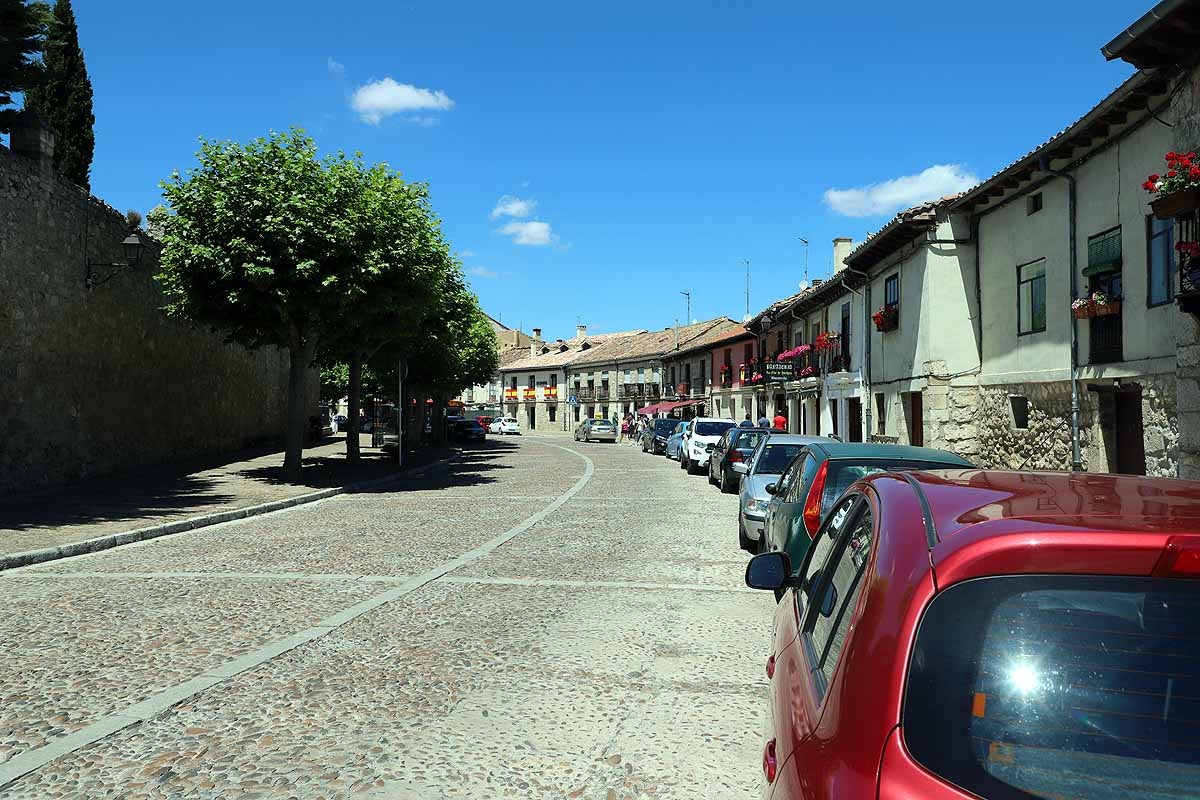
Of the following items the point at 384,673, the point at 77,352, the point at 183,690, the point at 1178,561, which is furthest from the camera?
the point at 77,352

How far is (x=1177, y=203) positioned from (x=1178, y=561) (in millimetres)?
9953

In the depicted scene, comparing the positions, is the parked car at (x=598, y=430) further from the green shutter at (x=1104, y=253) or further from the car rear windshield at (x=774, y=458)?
the car rear windshield at (x=774, y=458)

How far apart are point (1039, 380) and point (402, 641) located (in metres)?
13.4

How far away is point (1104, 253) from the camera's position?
1343 cm

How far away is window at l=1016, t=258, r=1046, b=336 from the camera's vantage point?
15617 mm

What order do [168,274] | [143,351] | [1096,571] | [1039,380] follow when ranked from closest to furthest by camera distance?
[1096,571]
[1039,380]
[168,274]
[143,351]

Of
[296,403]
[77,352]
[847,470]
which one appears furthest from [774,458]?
[77,352]

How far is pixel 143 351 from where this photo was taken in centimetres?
2066

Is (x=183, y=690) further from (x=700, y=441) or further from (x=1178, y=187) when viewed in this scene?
(x=700, y=441)

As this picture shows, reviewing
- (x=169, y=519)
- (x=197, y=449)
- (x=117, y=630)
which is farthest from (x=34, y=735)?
(x=197, y=449)

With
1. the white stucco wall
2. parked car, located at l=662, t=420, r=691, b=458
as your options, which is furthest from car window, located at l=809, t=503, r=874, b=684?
parked car, located at l=662, t=420, r=691, b=458

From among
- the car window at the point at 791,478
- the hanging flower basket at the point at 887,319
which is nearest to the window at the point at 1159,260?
the car window at the point at 791,478

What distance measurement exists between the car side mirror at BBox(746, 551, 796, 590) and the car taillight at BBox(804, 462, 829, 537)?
3.27 m

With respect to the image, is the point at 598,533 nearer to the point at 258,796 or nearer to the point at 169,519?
the point at 169,519
